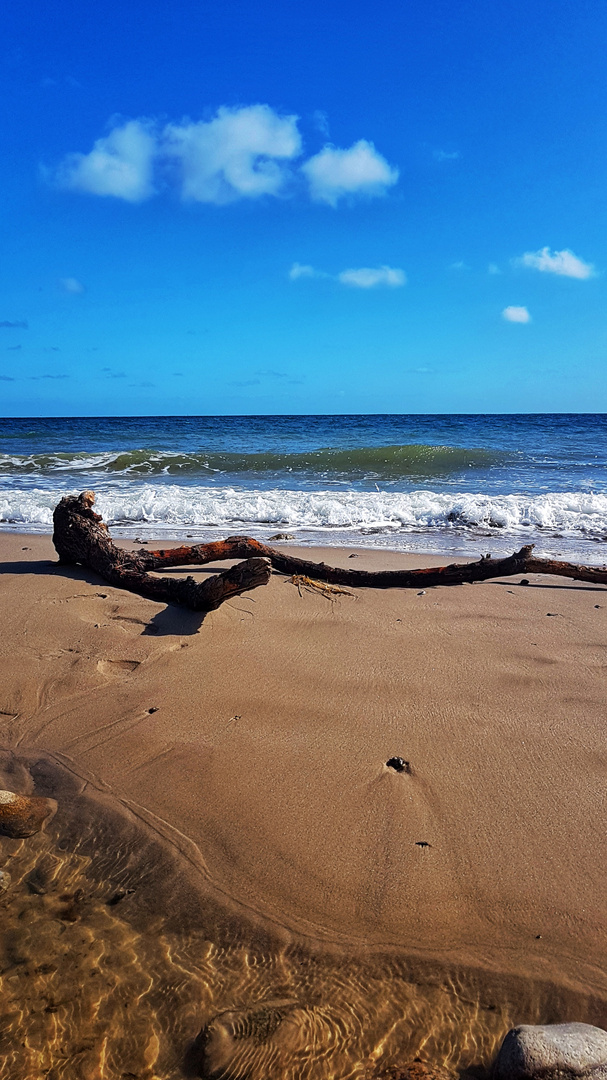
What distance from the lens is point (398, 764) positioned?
103 inches


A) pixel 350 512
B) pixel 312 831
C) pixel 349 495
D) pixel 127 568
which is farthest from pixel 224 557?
pixel 349 495

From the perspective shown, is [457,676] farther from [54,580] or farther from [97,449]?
[97,449]

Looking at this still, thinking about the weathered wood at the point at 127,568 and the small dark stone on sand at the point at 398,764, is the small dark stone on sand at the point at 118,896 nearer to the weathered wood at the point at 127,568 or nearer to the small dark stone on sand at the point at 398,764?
the small dark stone on sand at the point at 398,764

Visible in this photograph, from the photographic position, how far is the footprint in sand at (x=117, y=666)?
11.4 feet

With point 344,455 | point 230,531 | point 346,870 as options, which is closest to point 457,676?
point 346,870

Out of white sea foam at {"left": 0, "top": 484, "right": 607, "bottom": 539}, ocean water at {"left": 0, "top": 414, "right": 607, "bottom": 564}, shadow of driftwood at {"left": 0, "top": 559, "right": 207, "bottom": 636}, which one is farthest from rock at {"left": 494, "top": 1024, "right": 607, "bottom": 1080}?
white sea foam at {"left": 0, "top": 484, "right": 607, "bottom": 539}

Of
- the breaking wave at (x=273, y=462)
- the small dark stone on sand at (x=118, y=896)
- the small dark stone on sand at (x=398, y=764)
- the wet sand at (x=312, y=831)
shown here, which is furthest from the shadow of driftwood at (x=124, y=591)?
the breaking wave at (x=273, y=462)

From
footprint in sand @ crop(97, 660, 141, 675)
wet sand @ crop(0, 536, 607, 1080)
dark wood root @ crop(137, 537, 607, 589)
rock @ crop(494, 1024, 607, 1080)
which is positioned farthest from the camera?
dark wood root @ crop(137, 537, 607, 589)

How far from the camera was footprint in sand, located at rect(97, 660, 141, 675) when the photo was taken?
347cm

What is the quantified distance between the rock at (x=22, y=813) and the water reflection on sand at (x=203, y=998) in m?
0.26

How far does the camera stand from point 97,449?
25.3 meters

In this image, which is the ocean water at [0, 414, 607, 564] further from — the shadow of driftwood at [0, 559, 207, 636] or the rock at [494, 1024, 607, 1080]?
the rock at [494, 1024, 607, 1080]

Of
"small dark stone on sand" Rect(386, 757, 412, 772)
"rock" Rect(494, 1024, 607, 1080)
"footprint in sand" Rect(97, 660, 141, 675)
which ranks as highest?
"footprint in sand" Rect(97, 660, 141, 675)

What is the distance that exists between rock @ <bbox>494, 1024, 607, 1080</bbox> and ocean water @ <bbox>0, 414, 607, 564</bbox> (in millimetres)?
5517
